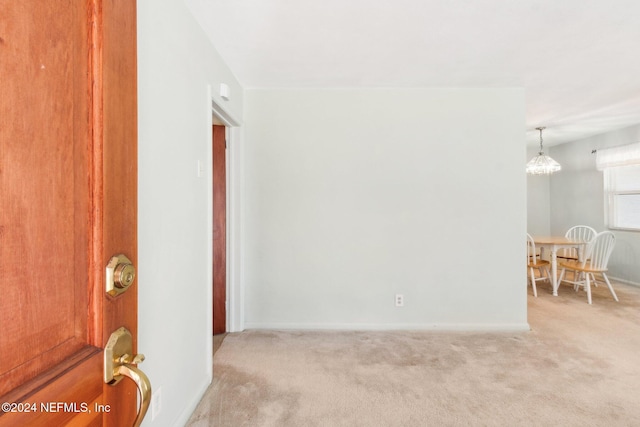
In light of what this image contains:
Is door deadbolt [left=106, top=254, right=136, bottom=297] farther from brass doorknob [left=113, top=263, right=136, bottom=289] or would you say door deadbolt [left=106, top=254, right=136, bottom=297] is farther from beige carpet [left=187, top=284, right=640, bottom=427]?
beige carpet [left=187, top=284, right=640, bottom=427]

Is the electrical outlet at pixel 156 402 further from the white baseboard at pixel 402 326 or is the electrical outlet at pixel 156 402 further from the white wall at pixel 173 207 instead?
the white baseboard at pixel 402 326

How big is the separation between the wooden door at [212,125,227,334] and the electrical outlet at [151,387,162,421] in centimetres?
149

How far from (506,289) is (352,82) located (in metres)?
2.42

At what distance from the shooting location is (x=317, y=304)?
3121 mm

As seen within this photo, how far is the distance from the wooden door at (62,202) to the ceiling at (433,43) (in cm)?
159

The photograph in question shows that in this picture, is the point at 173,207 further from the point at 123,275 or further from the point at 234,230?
the point at 234,230

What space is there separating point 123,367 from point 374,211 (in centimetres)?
269

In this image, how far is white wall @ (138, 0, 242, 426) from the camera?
1436mm

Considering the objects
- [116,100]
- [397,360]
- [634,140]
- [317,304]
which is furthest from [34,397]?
[634,140]

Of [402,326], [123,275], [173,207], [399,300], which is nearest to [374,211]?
[399,300]

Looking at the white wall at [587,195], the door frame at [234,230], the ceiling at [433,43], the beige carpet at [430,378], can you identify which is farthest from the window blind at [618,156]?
the door frame at [234,230]

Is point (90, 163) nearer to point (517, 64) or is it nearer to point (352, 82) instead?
point (352, 82)

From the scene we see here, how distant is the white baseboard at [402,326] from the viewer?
3.05m

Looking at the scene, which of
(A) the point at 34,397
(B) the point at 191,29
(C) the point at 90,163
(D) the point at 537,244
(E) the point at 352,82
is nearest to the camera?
(A) the point at 34,397
